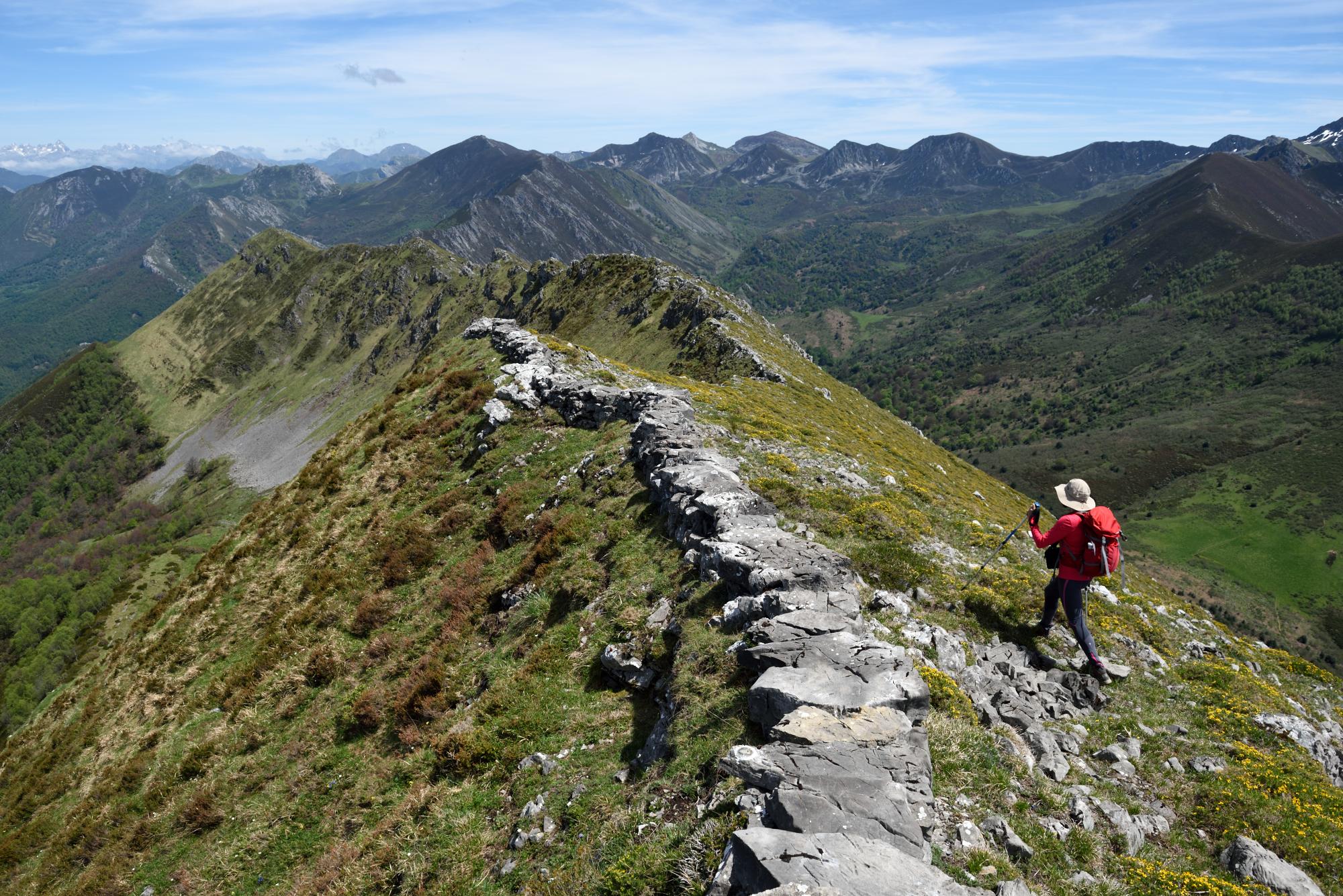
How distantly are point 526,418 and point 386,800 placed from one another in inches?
828

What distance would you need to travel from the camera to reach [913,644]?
14.5 meters

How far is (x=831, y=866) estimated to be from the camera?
25.0 feet

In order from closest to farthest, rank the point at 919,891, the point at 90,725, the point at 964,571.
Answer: the point at 919,891 → the point at 964,571 → the point at 90,725

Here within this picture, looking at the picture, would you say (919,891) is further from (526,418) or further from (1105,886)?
A: (526,418)

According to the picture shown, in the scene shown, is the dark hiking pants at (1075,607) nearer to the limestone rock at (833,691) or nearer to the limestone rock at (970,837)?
the limestone rock at (833,691)

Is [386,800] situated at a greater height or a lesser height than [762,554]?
lesser

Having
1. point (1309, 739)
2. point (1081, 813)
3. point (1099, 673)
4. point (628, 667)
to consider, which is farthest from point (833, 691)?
point (1309, 739)

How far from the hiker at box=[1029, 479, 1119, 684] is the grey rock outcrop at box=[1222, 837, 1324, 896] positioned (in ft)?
18.1

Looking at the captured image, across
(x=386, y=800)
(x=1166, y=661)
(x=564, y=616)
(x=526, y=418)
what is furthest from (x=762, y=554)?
(x=526, y=418)

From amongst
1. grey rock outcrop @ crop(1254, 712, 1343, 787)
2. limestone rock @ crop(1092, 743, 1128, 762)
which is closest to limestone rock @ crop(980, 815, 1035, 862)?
limestone rock @ crop(1092, 743, 1128, 762)

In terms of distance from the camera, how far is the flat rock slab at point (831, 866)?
7.45 metres

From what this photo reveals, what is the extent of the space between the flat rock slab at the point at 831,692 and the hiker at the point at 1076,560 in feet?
20.7

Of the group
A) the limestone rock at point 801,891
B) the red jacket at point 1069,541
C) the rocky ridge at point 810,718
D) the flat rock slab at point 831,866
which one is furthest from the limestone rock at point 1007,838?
the red jacket at point 1069,541

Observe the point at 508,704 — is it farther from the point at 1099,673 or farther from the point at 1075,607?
the point at 1099,673
